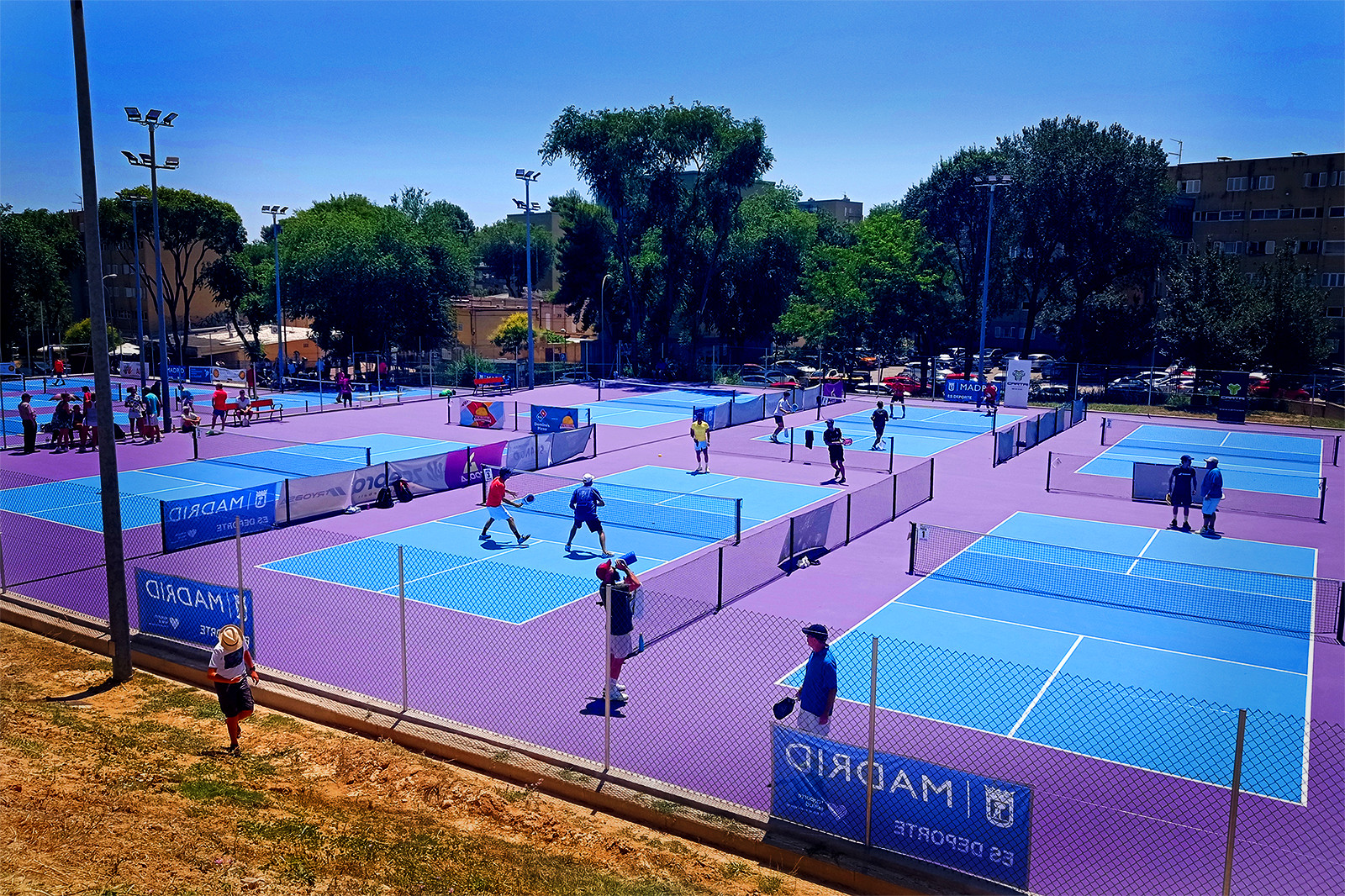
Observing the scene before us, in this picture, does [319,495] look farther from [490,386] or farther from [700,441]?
[490,386]

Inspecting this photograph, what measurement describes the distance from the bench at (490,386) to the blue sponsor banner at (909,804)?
4428 cm

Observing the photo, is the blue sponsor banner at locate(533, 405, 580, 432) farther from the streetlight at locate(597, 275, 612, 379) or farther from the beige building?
the beige building

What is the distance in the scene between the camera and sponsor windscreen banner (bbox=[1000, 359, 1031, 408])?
4759 cm

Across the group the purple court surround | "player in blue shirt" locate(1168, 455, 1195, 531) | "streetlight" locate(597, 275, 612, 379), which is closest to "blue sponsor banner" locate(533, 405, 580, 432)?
the purple court surround

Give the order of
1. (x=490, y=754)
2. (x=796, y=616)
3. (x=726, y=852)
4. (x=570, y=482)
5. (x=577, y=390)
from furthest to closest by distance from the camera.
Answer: (x=577, y=390)
(x=570, y=482)
(x=796, y=616)
(x=490, y=754)
(x=726, y=852)

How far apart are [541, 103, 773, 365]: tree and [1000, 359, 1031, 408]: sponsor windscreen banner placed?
2087 centimetres

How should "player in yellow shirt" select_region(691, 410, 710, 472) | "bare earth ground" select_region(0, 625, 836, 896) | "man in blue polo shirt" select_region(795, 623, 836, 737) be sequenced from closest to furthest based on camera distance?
1. "bare earth ground" select_region(0, 625, 836, 896)
2. "man in blue polo shirt" select_region(795, 623, 836, 737)
3. "player in yellow shirt" select_region(691, 410, 710, 472)

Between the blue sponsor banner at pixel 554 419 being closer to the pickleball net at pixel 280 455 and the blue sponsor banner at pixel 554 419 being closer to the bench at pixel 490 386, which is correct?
the pickleball net at pixel 280 455

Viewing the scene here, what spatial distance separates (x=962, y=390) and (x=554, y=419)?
84.8 ft

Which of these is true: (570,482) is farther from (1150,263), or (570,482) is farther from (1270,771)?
(1150,263)

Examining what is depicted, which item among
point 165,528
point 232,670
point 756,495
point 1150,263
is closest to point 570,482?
point 756,495

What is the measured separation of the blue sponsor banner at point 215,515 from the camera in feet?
58.4

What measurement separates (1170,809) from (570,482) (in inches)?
671

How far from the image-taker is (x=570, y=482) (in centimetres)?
2441
